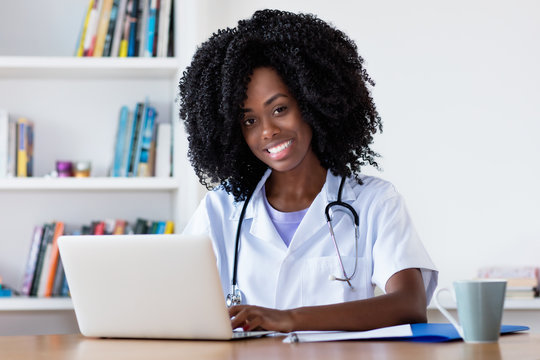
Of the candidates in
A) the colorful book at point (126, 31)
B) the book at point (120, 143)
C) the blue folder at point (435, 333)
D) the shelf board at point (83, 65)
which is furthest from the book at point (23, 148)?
the blue folder at point (435, 333)

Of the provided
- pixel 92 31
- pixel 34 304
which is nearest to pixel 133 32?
pixel 92 31

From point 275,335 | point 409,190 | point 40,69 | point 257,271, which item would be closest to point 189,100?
point 257,271

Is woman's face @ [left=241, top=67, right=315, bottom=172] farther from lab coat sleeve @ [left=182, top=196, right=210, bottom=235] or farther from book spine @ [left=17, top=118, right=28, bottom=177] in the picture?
book spine @ [left=17, top=118, right=28, bottom=177]

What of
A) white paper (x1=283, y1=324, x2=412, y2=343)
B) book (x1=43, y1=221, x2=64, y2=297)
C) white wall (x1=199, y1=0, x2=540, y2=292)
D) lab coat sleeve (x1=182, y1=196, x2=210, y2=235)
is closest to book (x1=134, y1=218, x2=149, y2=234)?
book (x1=43, y1=221, x2=64, y2=297)

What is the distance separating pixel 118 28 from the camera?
2947mm

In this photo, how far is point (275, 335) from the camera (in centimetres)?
144

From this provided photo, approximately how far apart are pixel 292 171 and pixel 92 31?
4.07 ft

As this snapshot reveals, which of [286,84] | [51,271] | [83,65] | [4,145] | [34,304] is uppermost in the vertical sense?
[83,65]

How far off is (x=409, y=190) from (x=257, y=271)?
134 centimetres

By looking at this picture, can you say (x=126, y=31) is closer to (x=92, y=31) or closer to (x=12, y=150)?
(x=92, y=31)

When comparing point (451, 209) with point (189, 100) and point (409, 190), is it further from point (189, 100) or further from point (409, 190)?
point (189, 100)

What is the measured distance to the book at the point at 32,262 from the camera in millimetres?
2906

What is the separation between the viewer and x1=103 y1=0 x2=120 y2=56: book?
294 centimetres

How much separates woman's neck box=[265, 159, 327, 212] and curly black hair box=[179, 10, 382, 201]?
5 cm
